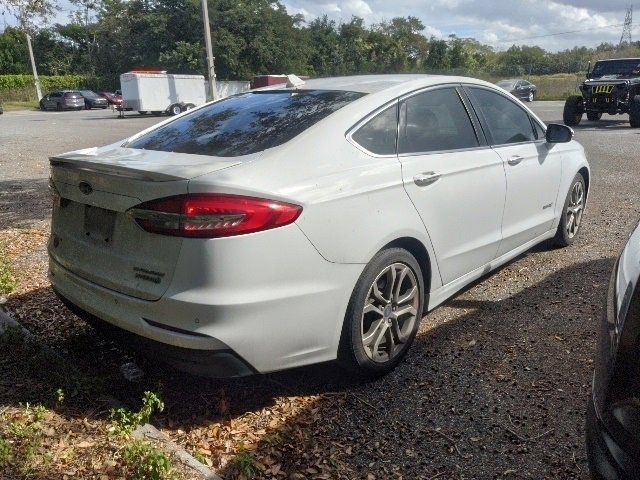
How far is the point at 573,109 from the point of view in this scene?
18.6m

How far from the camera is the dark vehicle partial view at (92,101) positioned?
43.9 m

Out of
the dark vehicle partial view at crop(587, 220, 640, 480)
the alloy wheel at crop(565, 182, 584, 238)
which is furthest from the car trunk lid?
the alloy wheel at crop(565, 182, 584, 238)

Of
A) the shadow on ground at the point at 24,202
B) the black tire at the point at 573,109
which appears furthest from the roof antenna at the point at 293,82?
the black tire at the point at 573,109

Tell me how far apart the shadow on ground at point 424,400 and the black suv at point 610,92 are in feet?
50.2

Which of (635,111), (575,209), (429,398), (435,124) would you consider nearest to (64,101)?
(635,111)

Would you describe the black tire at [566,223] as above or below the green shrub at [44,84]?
above

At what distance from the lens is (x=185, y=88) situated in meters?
37.0

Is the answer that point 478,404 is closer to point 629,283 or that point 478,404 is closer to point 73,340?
point 629,283

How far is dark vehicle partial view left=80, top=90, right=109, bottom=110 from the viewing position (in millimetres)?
43906

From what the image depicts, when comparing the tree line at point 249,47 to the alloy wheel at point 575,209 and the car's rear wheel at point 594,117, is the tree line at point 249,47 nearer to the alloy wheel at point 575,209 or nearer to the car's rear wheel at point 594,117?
the car's rear wheel at point 594,117

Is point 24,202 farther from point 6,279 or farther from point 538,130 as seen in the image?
point 538,130

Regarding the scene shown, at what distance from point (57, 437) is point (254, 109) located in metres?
2.04

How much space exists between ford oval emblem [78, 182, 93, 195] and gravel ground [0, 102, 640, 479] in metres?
1.03

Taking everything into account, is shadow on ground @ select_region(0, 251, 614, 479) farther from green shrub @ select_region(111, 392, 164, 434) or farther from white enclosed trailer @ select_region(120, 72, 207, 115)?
white enclosed trailer @ select_region(120, 72, 207, 115)
